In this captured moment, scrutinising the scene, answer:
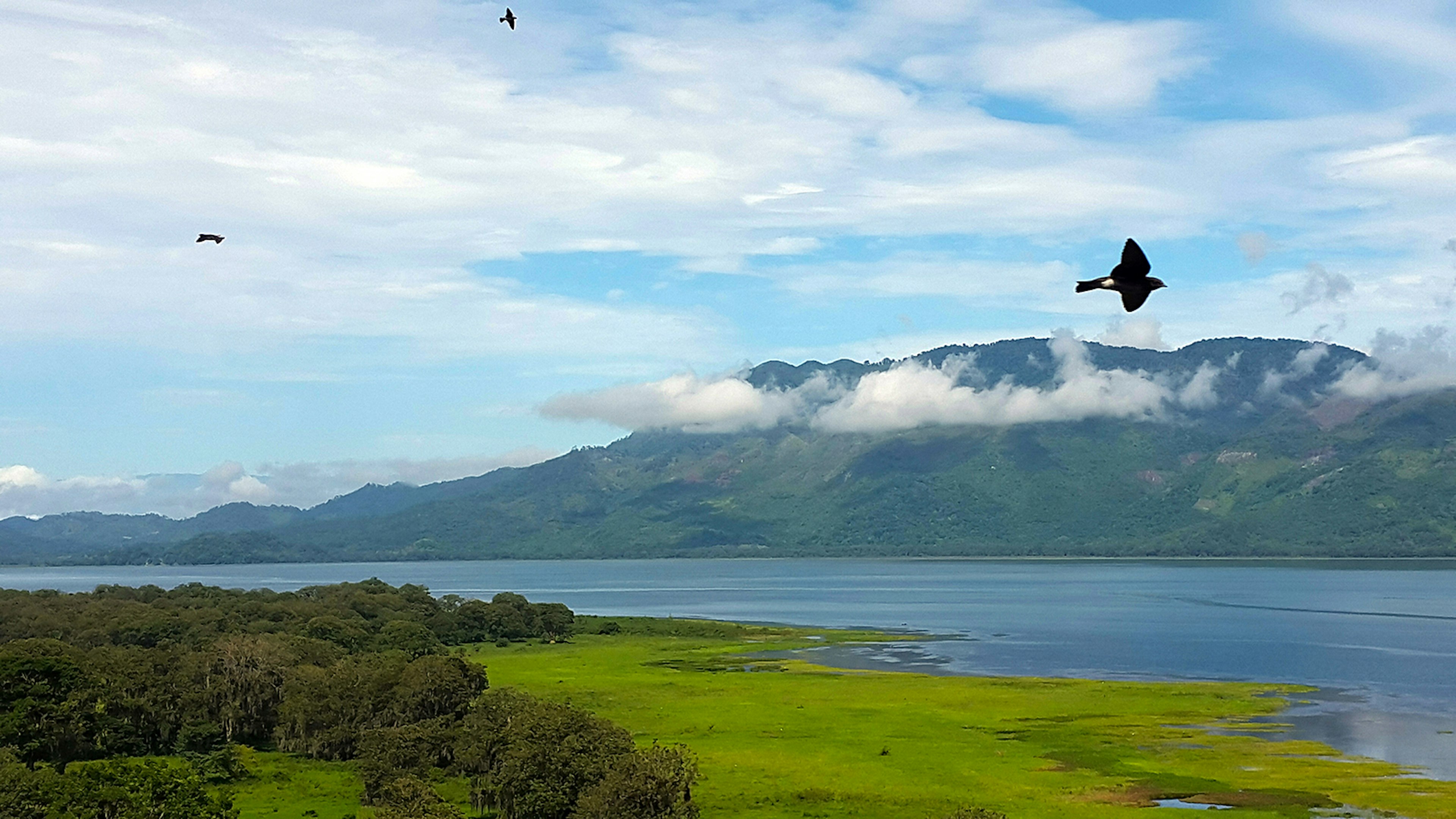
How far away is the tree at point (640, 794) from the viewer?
59281mm

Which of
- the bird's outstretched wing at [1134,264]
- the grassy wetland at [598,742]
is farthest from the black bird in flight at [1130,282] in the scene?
the grassy wetland at [598,742]

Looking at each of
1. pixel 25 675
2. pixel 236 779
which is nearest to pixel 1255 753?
pixel 236 779

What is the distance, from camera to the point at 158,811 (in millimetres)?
58906

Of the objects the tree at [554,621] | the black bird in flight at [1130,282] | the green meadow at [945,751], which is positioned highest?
the black bird in flight at [1130,282]

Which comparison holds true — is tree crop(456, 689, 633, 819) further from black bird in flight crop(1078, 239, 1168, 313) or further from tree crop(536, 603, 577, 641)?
tree crop(536, 603, 577, 641)

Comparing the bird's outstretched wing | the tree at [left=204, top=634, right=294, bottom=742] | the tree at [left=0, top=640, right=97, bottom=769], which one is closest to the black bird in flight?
the bird's outstretched wing

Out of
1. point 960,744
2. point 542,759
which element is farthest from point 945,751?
point 542,759

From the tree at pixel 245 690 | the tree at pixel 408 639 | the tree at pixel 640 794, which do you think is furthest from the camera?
the tree at pixel 408 639

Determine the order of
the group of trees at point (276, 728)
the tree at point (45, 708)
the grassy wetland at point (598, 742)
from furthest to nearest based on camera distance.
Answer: the tree at point (45, 708) → the grassy wetland at point (598, 742) → the group of trees at point (276, 728)

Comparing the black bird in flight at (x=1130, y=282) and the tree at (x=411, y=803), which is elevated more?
the black bird in flight at (x=1130, y=282)

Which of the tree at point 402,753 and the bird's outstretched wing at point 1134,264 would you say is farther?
the tree at point 402,753

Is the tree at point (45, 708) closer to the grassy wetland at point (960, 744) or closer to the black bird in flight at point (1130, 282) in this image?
the grassy wetland at point (960, 744)

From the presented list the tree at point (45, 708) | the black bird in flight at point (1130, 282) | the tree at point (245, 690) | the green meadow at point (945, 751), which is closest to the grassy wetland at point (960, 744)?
the green meadow at point (945, 751)

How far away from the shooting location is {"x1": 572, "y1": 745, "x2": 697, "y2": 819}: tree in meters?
59.3
